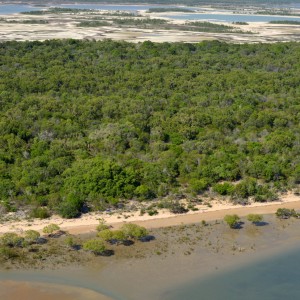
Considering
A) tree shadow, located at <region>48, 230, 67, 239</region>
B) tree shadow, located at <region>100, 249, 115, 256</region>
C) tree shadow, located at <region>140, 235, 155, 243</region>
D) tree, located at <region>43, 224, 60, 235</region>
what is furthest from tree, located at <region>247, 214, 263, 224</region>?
tree, located at <region>43, 224, 60, 235</region>

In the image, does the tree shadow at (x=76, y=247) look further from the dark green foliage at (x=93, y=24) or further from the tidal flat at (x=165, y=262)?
the dark green foliage at (x=93, y=24)

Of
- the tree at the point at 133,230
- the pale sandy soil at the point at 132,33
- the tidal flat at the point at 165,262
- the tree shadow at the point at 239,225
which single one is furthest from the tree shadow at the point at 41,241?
the pale sandy soil at the point at 132,33


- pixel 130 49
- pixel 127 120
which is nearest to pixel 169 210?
pixel 127 120

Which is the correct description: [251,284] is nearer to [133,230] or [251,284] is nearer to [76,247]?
[133,230]

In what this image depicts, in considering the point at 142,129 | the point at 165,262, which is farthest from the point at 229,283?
the point at 142,129

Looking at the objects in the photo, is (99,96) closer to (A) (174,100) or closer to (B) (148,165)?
(A) (174,100)

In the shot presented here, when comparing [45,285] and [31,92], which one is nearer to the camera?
[45,285]
